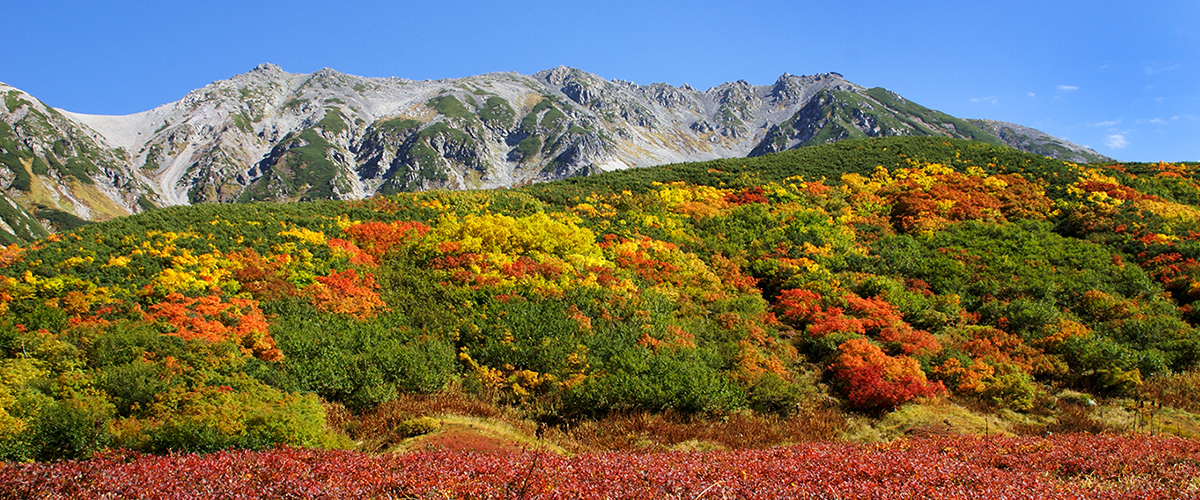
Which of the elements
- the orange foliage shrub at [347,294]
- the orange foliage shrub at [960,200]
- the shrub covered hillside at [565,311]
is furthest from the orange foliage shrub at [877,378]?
the orange foliage shrub at [960,200]

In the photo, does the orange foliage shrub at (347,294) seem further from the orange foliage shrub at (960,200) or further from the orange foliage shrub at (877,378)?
the orange foliage shrub at (960,200)

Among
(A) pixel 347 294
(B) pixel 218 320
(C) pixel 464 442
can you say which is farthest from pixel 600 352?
(B) pixel 218 320

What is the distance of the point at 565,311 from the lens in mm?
15195

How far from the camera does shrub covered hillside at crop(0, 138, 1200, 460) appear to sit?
9.91m

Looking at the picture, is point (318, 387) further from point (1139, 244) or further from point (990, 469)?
point (1139, 244)

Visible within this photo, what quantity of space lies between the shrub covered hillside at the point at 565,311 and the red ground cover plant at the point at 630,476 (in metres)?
2.34

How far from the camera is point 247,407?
8820mm

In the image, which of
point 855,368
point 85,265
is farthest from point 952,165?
point 85,265

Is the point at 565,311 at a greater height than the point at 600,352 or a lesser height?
greater

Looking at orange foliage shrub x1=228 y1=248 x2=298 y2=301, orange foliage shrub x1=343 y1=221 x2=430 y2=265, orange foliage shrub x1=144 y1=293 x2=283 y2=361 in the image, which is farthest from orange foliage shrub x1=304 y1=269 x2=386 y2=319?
orange foliage shrub x1=343 y1=221 x2=430 y2=265

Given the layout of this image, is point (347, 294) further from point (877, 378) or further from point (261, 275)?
point (877, 378)

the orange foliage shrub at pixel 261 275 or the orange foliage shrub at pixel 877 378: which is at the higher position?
the orange foliage shrub at pixel 261 275

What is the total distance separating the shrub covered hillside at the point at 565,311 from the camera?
32.5ft

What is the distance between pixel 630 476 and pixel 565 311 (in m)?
9.39
